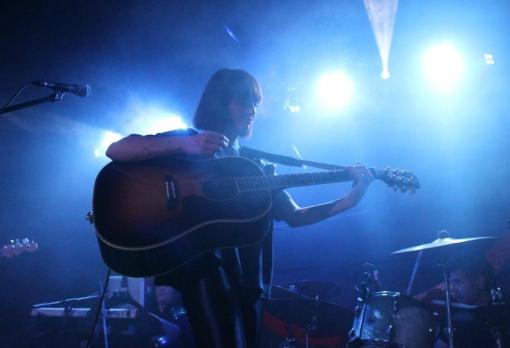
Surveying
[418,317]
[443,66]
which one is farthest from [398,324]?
[443,66]

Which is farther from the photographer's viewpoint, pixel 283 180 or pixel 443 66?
pixel 443 66

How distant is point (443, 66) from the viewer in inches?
302

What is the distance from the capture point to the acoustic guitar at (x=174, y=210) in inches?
81.7

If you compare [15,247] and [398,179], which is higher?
[398,179]

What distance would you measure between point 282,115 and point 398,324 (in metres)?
5.52

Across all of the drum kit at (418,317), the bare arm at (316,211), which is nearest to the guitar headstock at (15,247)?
the drum kit at (418,317)

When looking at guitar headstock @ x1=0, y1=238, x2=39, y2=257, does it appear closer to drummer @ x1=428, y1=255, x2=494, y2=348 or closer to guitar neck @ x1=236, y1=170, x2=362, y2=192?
guitar neck @ x1=236, y1=170, x2=362, y2=192

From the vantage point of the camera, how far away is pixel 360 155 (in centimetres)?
888

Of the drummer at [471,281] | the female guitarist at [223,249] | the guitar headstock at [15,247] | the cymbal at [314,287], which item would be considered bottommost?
the drummer at [471,281]

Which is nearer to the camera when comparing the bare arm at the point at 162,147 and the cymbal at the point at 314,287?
the bare arm at the point at 162,147

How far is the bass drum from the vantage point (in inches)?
191

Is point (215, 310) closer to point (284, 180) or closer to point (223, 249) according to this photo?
point (223, 249)

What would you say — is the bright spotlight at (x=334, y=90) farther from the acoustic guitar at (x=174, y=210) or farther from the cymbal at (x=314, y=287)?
the acoustic guitar at (x=174, y=210)

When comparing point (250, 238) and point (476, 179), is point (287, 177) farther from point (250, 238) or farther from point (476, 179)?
point (476, 179)
